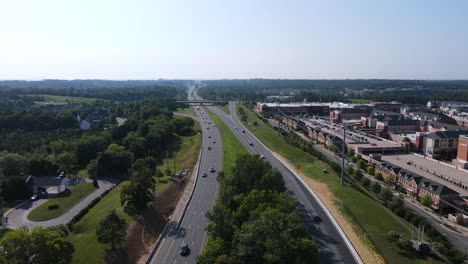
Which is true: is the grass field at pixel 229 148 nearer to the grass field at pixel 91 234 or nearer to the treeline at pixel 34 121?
the grass field at pixel 91 234

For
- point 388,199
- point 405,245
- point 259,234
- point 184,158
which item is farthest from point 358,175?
point 259,234

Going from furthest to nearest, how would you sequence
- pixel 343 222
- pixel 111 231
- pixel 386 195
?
pixel 386 195, pixel 343 222, pixel 111 231

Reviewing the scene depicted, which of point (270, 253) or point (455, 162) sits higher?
point (270, 253)

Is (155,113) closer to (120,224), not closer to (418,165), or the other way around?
(418,165)

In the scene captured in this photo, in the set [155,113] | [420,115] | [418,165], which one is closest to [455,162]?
[418,165]

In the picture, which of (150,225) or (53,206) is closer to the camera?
(150,225)

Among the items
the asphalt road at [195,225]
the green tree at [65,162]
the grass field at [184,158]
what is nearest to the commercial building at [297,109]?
the grass field at [184,158]

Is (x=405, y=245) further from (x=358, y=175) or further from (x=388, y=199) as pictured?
(x=358, y=175)

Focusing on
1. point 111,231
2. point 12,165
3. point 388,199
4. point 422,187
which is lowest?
point 388,199
